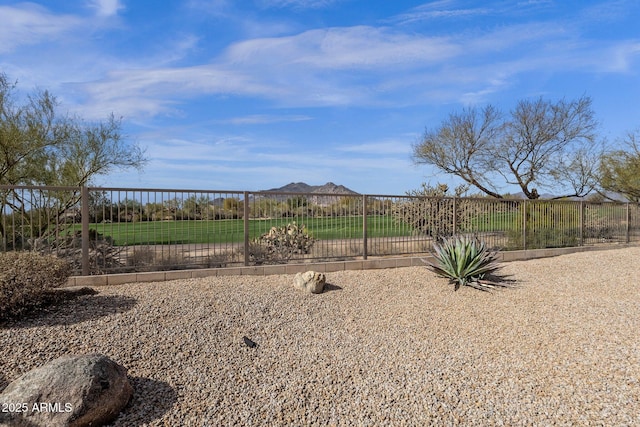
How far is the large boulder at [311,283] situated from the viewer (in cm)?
774

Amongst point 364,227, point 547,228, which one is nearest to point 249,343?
point 364,227

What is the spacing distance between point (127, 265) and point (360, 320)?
5.20 metres

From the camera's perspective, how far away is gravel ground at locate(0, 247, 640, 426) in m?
4.07

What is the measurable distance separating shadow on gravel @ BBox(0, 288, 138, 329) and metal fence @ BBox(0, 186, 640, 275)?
72.2 inches

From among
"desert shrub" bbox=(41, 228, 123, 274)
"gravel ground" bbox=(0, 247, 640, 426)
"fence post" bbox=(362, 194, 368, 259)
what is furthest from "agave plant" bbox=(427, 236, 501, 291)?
"desert shrub" bbox=(41, 228, 123, 274)

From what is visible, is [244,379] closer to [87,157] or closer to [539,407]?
[539,407]

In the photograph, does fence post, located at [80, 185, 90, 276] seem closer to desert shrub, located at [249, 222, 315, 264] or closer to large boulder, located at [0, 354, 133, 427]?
desert shrub, located at [249, 222, 315, 264]

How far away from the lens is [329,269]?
9805mm

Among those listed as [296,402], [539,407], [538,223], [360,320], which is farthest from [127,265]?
[538,223]

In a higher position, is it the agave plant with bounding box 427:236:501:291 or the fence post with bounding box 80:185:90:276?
the fence post with bounding box 80:185:90:276

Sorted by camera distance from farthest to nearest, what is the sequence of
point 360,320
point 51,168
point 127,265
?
1. point 51,168
2. point 127,265
3. point 360,320

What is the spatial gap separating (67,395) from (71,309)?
269 cm

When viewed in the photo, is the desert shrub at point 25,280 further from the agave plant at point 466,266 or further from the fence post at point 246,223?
the agave plant at point 466,266

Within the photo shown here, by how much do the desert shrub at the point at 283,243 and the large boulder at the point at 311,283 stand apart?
6.83ft
